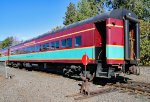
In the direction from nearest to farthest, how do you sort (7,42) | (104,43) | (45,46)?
(104,43) → (45,46) → (7,42)

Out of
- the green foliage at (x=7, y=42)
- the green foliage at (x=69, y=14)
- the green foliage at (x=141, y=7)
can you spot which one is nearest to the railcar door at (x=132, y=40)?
the green foliage at (x=141, y=7)

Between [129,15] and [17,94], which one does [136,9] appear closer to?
[129,15]

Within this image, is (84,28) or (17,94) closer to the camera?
(17,94)

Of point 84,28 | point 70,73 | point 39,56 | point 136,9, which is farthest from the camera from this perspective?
point 136,9

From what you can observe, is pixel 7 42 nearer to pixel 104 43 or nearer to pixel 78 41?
pixel 78 41

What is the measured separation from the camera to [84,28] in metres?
15.6

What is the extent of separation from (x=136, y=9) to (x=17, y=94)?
31811 millimetres

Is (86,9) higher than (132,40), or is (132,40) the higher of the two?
(86,9)

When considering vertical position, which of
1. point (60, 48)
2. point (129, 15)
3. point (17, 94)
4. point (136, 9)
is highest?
point (136, 9)

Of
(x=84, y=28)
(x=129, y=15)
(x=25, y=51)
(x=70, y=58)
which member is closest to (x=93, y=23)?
(x=84, y=28)

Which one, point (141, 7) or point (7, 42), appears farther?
point (7, 42)

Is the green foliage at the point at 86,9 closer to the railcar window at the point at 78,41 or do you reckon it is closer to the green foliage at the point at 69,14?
the green foliage at the point at 69,14

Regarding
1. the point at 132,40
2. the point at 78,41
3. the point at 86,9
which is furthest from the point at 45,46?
the point at 86,9

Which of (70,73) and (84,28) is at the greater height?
(84,28)
